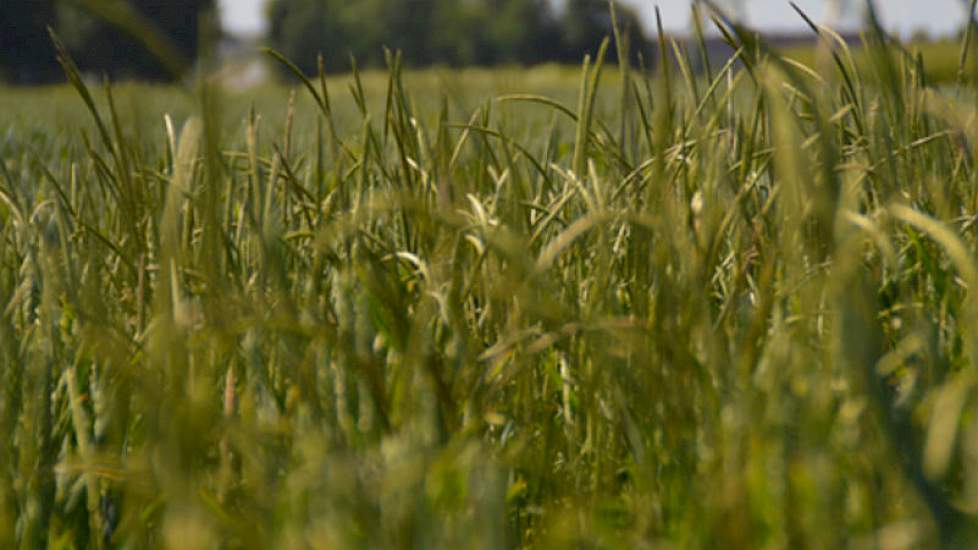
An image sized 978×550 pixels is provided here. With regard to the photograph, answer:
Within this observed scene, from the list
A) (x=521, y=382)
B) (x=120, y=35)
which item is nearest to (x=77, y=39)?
(x=120, y=35)

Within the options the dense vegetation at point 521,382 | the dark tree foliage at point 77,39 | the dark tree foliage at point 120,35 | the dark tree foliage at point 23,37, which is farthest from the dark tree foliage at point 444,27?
the dense vegetation at point 521,382

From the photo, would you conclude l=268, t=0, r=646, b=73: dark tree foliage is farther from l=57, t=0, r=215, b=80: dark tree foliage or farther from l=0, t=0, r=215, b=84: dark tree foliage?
l=0, t=0, r=215, b=84: dark tree foliage

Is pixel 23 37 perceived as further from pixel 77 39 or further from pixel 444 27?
pixel 444 27

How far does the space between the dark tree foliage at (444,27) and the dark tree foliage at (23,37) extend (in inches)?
672

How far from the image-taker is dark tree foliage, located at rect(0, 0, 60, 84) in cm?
3722

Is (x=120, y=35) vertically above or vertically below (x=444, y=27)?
below

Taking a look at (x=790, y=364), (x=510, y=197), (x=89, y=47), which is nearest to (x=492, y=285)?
(x=510, y=197)

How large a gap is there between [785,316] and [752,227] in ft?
0.55

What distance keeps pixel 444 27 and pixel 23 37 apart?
25.5 m

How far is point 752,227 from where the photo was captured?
0.94 m

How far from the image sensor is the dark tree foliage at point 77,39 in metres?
37.2

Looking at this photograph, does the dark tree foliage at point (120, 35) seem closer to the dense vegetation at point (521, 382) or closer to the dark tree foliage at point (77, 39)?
the dark tree foliage at point (77, 39)

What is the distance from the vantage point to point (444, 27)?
58.7 meters

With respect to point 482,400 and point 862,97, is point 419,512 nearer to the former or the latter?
point 482,400
